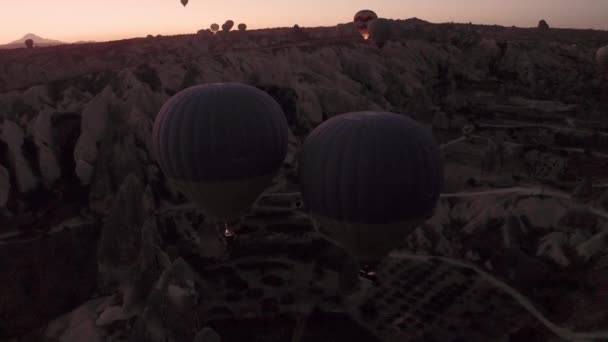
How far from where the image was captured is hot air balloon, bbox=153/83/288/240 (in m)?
18.4

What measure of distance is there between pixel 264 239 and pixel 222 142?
13.9 meters

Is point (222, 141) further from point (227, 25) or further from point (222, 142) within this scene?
point (227, 25)

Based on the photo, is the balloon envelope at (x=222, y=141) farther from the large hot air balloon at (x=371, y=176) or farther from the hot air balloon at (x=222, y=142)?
the large hot air balloon at (x=371, y=176)

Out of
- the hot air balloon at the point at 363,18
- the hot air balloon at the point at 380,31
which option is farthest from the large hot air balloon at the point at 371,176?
the hot air balloon at the point at 363,18

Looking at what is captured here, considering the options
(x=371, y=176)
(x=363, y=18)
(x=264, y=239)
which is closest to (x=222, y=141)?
(x=371, y=176)

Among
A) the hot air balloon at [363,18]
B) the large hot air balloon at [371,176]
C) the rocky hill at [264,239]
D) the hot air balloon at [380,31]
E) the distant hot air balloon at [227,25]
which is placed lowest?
the rocky hill at [264,239]

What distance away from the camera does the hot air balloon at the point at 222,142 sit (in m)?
18.4

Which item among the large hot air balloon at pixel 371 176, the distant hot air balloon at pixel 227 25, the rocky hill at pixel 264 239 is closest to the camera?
the large hot air balloon at pixel 371 176

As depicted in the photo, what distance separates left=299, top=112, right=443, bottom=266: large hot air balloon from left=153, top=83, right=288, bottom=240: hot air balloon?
7.93 feet

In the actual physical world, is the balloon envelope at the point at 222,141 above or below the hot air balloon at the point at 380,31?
below

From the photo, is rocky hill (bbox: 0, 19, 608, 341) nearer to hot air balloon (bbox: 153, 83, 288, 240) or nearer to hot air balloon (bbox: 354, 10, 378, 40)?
hot air balloon (bbox: 153, 83, 288, 240)

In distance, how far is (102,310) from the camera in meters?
23.8

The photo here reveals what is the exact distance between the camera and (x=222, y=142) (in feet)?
60.4

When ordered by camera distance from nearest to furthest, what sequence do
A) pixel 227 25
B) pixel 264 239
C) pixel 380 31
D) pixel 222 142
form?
1. pixel 222 142
2. pixel 264 239
3. pixel 380 31
4. pixel 227 25
